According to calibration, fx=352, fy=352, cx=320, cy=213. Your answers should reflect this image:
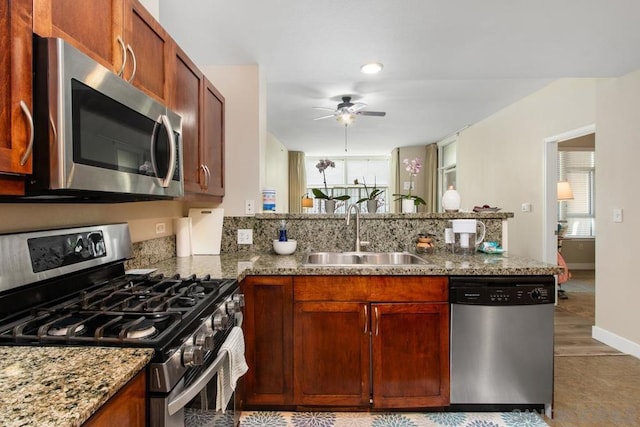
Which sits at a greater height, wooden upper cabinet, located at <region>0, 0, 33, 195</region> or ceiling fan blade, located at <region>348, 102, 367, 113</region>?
ceiling fan blade, located at <region>348, 102, 367, 113</region>

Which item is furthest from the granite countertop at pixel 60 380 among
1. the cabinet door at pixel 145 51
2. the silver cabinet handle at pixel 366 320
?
the silver cabinet handle at pixel 366 320

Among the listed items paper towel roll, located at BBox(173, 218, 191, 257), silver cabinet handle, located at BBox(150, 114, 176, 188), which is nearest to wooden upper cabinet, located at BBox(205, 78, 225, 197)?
paper towel roll, located at BBox(173, 218, 191, 257)

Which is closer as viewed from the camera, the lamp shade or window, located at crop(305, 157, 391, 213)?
the lamp shade

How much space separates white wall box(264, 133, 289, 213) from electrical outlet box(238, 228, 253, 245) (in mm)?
3173

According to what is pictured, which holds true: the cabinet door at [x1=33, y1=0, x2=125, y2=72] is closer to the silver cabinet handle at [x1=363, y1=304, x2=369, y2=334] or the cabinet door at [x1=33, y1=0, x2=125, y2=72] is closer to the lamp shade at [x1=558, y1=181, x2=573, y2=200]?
the silver cabinet handle at [x1=363, y1=304, x2=369, y2=334]

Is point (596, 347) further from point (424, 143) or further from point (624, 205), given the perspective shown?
point (424, 143)

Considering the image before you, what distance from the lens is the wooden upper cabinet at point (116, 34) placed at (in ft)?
2.99

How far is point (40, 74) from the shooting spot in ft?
2.71

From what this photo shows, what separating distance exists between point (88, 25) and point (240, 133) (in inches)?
60.1

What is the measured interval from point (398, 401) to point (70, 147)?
1.85 m

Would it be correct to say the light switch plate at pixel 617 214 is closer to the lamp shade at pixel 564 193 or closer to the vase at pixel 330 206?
the vase at pixel 330 206

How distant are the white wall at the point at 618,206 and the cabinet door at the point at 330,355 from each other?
2.36m

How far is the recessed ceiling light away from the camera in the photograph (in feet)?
8.43

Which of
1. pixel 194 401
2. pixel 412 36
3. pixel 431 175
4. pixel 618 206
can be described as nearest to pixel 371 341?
pixel 194 401
